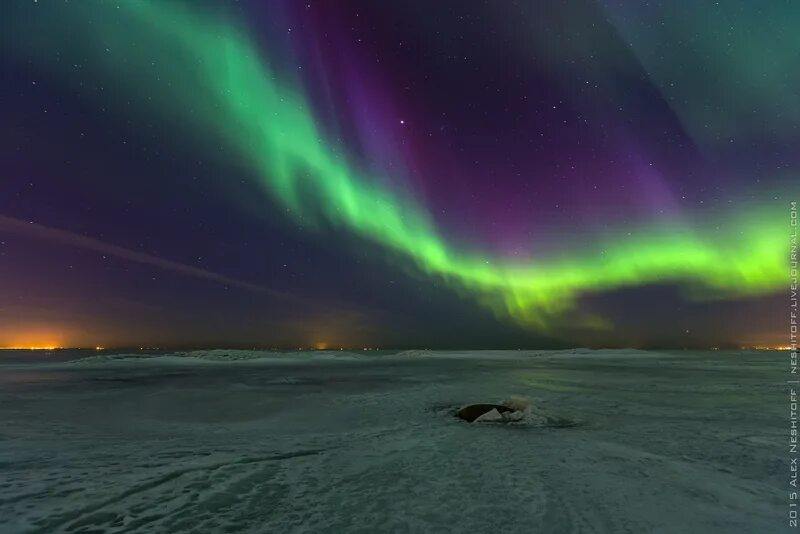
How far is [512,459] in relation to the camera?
10109 millimetres

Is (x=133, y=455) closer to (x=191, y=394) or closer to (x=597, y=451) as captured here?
(x=597, y=451)

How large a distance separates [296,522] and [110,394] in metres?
22.1

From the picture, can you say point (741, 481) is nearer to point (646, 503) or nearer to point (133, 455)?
point (646, 503)

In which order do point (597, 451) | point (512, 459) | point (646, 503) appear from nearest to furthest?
1. point (646, 503)
2. point (512, 459)
3. point (597, 451)

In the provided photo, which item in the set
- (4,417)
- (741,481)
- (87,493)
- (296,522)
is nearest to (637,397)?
(741,481)

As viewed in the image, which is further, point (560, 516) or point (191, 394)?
point (191, 394)

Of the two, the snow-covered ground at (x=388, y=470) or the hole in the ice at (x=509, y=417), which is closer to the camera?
the snow-covered ground at (x=388, y=470)

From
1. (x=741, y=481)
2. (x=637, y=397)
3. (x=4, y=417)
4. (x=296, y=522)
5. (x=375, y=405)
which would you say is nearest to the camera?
(x=296, y=522)

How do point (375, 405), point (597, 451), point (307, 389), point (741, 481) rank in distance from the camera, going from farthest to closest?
1. point (307, 389)
2. point (375, 405)
3. point (597, 451)
4. point (741, 481)

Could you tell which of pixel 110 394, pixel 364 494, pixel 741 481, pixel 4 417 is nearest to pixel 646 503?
pixel 741 481

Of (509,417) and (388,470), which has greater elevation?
(509,417)

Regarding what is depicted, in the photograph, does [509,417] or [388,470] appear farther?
[509,417]

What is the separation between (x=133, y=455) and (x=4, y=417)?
29.3 feet

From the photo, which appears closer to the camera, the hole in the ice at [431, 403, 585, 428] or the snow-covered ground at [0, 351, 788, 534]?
the snow-covered ground at [0, 351, 788, 534]
